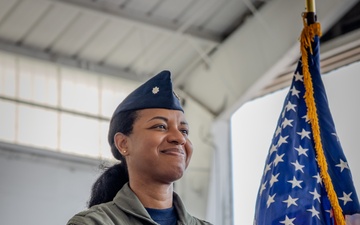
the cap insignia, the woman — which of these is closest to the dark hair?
the woman

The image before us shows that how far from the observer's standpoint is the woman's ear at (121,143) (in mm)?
3176

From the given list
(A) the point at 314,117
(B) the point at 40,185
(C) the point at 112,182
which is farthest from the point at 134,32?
(C) the point at 112,182

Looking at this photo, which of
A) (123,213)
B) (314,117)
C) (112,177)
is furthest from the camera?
(314,117)

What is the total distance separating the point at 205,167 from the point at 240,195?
42.3 inches

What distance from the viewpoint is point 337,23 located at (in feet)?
31.9

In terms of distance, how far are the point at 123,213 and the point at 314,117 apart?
113 cm

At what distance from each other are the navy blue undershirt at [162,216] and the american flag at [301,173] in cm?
73

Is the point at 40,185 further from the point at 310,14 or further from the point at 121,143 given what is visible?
the point at 121,143

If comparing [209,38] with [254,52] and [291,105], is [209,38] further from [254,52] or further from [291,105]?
[291,105]

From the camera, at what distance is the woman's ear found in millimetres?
3176

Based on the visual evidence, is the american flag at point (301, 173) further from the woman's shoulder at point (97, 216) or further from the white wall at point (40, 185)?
the white wall at point (40, 185)

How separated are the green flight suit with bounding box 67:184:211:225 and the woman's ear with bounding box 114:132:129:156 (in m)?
0.12

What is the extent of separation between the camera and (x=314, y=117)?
3.84 m

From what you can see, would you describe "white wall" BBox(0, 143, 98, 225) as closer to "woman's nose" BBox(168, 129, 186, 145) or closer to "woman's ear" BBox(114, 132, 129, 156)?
"woman's ear" BBox(114, 132, 129, 156)
